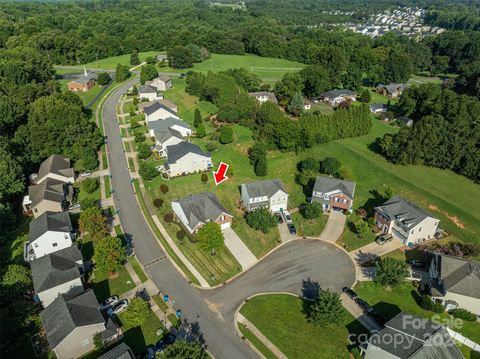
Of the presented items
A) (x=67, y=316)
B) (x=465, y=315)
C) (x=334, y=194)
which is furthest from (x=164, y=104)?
(x=465, y=315)

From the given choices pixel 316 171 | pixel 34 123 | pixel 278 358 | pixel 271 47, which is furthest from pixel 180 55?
pixel 278 358

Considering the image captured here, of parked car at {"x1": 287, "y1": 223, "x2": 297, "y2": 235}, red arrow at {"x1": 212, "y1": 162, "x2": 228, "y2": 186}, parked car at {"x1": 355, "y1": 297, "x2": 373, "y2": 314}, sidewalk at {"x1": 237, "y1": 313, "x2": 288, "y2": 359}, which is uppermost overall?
red arrow at {"x1": 212, "y1": 162, "x2": 228, "y2": 186}

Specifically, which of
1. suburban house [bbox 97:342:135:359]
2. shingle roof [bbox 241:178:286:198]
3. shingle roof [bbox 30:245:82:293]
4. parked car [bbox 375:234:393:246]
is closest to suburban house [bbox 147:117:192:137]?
shingle roof [bbox 241:178:286:198]

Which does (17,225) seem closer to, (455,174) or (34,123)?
(34,123)

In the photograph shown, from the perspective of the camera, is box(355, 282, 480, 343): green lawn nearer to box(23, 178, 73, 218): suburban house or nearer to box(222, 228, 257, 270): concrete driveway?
box(222, 228, 257, 270): concrete driveway

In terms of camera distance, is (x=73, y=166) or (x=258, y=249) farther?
(x=73, y=166)

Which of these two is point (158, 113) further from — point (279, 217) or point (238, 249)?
point (238, 249)

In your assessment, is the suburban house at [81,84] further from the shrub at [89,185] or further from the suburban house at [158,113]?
the shrub at [89,185]
